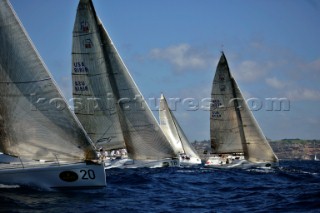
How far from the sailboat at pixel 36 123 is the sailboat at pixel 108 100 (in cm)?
2089

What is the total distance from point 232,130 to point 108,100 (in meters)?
18.0

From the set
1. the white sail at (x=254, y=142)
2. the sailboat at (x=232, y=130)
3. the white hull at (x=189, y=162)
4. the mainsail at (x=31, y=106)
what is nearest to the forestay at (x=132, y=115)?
the sailboat at (x=232, y=130)

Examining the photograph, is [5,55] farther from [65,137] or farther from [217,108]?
[217,108]

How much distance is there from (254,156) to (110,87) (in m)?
18.7

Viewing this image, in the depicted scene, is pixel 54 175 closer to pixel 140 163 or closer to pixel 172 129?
pixel 140 163

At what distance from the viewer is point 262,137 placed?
57.2 metres

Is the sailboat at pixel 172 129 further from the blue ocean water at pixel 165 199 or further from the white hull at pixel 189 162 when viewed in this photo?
the blue ocean water at pixel 165 199

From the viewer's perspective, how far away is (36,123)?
25188mm

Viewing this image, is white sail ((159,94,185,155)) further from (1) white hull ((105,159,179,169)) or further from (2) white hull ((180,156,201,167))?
(1) white hull ((105,159,179,169))

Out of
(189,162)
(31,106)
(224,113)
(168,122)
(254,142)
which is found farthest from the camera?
(168,122)

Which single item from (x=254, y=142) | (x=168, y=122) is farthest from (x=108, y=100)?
(x=168, y=122)

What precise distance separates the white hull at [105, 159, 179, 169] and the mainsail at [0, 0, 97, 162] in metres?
23.0

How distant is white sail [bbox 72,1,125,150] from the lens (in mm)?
46188

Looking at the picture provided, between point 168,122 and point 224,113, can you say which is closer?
point 224,113
